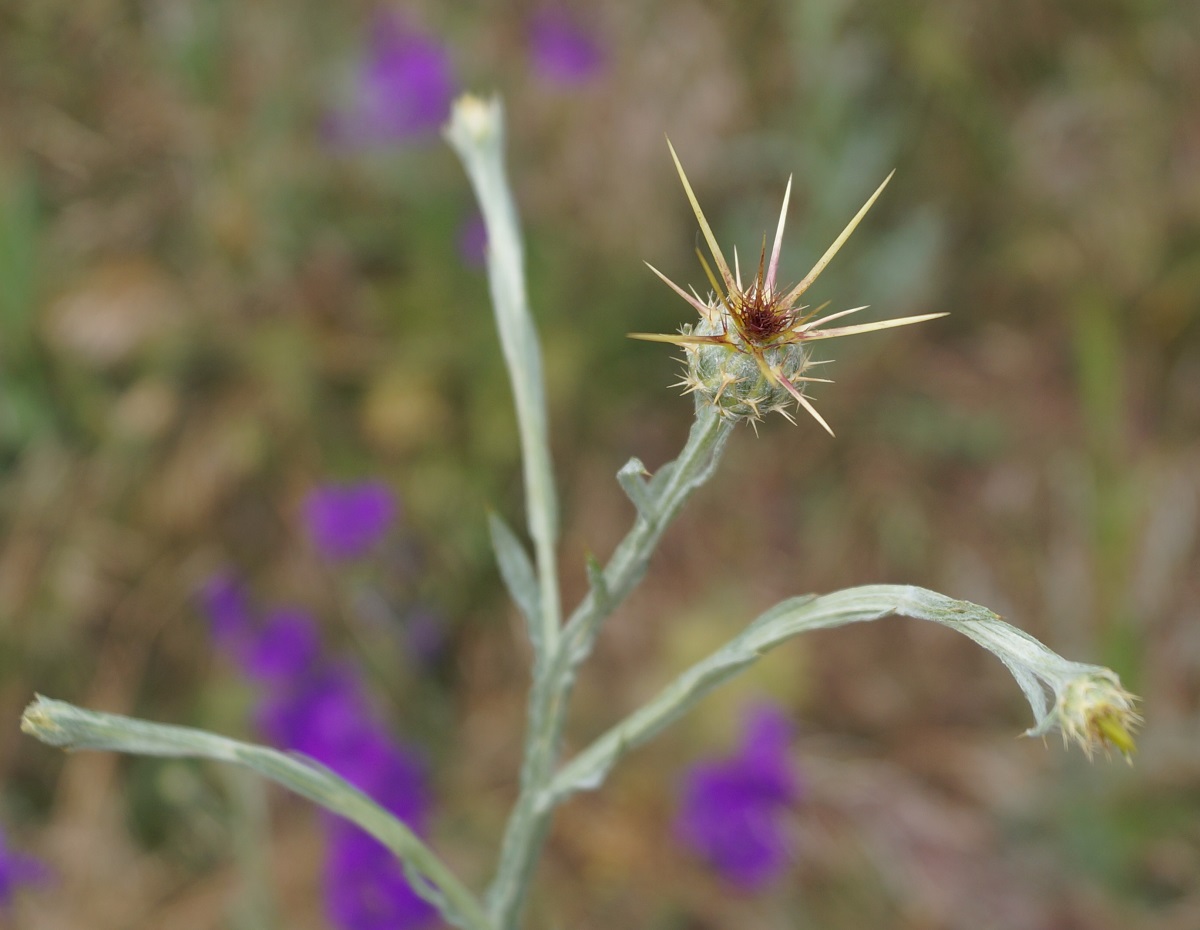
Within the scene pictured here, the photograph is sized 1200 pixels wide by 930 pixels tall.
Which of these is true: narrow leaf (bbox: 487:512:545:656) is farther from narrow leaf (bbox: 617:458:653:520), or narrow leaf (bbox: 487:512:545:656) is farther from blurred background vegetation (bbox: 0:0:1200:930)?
blurred background vegetation (bbox: 0:0:1200:930)

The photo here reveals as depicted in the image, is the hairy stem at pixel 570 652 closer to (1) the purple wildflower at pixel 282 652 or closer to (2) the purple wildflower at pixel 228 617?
(1) the purple wildflower at pixel 282 652

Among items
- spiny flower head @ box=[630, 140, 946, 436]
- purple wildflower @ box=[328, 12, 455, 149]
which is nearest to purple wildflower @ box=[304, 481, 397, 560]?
purple wildflower @ box=[328, 12, 455, 149]

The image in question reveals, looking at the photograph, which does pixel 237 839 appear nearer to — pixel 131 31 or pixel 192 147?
pixel 192 147

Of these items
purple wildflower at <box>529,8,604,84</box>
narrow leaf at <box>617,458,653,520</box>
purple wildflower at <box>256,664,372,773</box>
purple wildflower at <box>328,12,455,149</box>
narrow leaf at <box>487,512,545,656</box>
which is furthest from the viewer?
purple wildflower at <box>529,8,604,84</box>

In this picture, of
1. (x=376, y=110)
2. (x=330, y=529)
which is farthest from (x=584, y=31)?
(x=330, y=529)

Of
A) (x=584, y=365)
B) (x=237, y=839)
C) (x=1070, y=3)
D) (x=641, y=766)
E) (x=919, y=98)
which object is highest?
(x=1070, y=3)

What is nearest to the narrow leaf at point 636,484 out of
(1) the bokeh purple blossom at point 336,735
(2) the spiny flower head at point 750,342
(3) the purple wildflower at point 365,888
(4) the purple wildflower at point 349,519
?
(2) the spiny flower head at point 750,342
